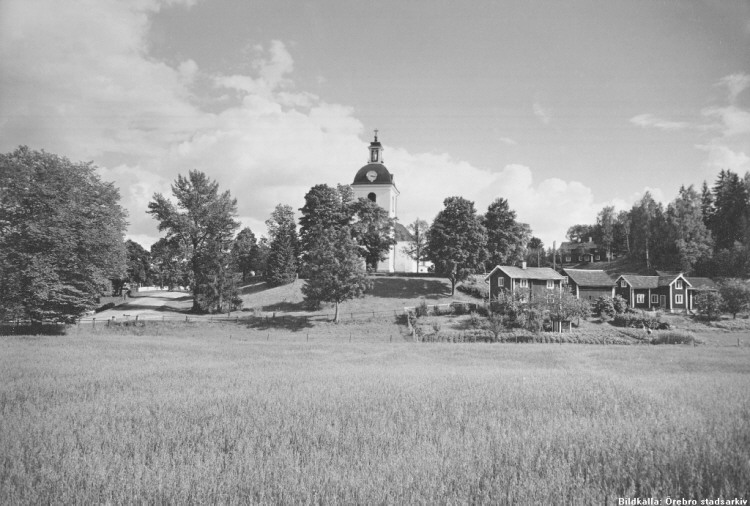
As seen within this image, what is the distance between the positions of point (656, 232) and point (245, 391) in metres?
78.9

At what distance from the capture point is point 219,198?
175 feet

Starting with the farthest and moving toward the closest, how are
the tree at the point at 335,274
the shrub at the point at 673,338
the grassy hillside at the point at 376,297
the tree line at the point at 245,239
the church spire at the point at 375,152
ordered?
the church spire at the point at 375,152
the grassy hillside at the point at 376,297
the tree at the point at 335,274
the shrub at the point at 673,338
the tree line at the point at 245,239

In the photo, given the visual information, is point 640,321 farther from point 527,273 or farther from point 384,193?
point 384,193

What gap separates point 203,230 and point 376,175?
42.0m

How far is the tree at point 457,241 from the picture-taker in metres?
58.0

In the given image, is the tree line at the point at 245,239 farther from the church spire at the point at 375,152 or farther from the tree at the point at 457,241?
the church spire at the point at 375,152

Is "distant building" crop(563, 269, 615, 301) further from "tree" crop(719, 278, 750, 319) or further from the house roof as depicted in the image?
"tree" crop(719, 278, 750, 319)

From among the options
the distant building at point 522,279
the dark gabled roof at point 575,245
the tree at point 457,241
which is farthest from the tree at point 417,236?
the dark gabled roof at point 575,245

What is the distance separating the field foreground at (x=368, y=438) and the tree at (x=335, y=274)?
29.0 metres

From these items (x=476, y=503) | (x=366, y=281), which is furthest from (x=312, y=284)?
(x=476, y=503)

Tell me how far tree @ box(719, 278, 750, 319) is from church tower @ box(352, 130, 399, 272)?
5022cm

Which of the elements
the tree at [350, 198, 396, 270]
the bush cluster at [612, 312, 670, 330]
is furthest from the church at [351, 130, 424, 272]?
the bush cluster at [612, 312, 670, 330]

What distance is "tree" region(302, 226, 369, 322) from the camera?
148 feet

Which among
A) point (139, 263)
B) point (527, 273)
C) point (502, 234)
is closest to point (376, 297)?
point (527, 273)
